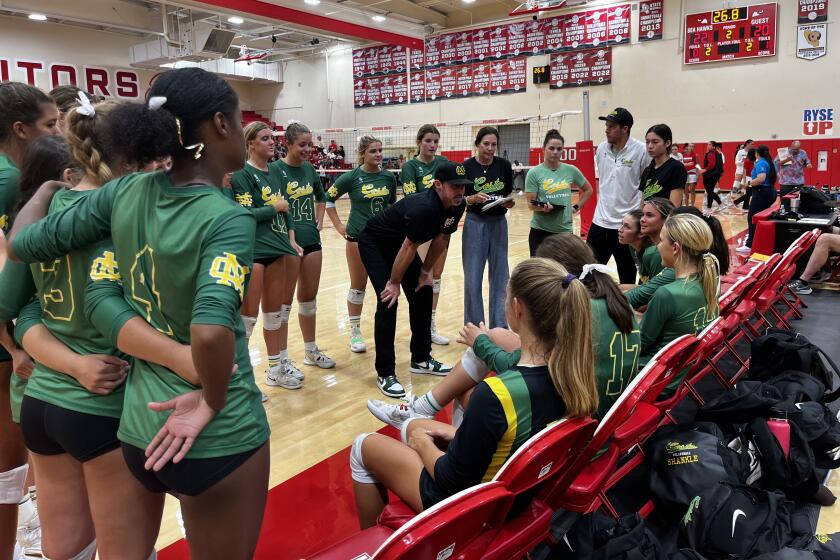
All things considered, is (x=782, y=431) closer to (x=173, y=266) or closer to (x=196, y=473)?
(x=196, y=473)

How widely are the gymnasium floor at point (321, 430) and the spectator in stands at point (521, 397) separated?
81 centimetres

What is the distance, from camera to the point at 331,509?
2719 millimetres

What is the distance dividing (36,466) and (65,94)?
1511 mm

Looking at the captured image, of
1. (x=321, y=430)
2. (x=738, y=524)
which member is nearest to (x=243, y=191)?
(x=321, y=430)

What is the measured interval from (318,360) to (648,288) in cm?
244

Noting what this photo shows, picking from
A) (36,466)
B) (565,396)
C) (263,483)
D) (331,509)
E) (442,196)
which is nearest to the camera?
(263,483)

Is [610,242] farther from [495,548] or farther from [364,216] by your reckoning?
[495,548]

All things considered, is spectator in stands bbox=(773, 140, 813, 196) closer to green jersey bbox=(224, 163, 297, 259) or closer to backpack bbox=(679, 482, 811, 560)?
green jersey bbox=(224, 163, 297, 259)

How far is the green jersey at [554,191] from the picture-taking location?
16.7ft

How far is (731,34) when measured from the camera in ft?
51.7

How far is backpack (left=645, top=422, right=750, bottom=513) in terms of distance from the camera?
247 centimetres

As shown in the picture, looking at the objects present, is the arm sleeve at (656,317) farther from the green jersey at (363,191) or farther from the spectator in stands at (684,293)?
the green jersey at (363,191)

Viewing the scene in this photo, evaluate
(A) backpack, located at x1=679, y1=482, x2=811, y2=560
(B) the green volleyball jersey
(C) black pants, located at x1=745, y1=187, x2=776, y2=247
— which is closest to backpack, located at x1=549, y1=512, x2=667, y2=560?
(A) backpack, located at x1=679, y1=482, x2=811, y2=560

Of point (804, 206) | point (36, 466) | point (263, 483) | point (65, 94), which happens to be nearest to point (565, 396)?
point (263, 483)
